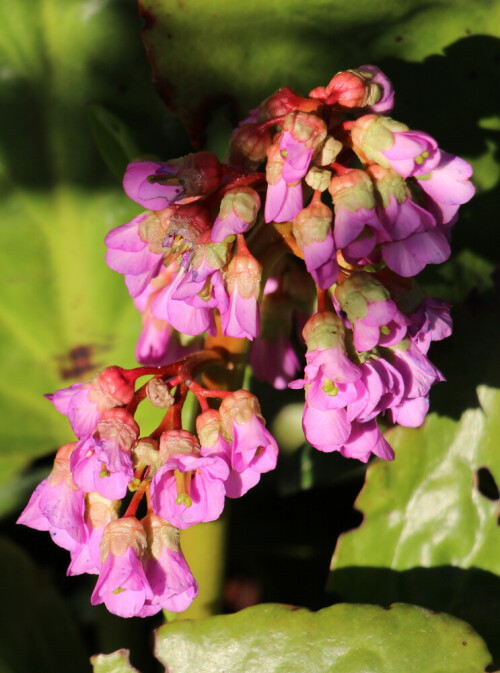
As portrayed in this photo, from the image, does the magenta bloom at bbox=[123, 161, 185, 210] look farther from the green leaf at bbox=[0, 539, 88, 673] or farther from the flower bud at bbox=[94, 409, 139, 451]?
the green leaf at bbox=[0, 539, 88, 673]

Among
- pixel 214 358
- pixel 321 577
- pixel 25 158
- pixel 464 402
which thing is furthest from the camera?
pixel 321 577

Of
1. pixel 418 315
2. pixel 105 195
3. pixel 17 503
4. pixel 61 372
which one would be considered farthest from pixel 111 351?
pixel 418 315

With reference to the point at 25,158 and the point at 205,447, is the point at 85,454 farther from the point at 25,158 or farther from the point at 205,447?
the point at 25,158

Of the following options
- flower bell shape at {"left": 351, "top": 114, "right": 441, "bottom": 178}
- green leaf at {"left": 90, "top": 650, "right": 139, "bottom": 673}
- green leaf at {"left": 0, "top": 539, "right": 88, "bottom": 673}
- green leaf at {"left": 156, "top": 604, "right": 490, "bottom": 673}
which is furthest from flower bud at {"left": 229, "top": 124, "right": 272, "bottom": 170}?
green leaf at {"left": 0, "top": 539, "right": 88, "bottom": 673}

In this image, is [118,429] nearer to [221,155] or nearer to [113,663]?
[113,663]

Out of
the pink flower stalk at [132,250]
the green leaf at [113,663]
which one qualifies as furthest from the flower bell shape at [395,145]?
the green leaf at [113,663]

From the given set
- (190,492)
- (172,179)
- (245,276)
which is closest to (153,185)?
(172,179)

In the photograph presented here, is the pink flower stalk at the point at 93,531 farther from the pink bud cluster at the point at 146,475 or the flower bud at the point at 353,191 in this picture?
the flower bud at the point at 353,191
